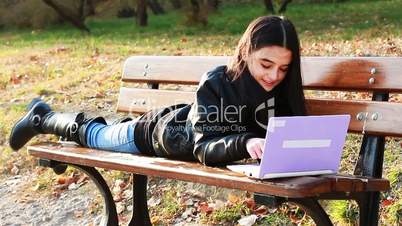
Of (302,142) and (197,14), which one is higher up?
(197,14)

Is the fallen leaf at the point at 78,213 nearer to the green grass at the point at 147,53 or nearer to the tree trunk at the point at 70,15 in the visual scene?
the green grass at the point at 147,53

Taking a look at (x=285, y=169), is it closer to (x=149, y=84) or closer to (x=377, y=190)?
(x=377, y=190)

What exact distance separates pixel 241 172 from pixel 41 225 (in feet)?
7.46

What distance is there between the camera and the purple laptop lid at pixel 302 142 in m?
2.42

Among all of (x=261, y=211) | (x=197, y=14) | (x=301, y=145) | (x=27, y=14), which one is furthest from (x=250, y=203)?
(x=27, y=14)

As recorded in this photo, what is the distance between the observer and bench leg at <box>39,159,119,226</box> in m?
3.64

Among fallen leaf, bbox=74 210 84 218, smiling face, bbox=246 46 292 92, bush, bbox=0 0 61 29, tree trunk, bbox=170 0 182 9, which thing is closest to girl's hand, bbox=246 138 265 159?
smiling face, bbox=246 46 292 92

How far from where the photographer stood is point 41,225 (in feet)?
15.0

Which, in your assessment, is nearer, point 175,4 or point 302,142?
point 302,142

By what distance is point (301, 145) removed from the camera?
248 cm

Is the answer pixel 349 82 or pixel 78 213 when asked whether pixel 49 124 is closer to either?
pixel 78 213

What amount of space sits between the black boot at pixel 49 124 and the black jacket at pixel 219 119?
0.70 meters

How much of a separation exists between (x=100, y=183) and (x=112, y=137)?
248 mm

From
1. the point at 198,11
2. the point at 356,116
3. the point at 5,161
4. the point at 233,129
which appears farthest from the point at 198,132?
the point at 198,11
